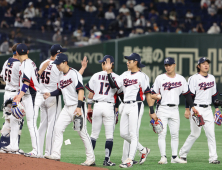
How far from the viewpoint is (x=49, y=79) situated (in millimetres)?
7477

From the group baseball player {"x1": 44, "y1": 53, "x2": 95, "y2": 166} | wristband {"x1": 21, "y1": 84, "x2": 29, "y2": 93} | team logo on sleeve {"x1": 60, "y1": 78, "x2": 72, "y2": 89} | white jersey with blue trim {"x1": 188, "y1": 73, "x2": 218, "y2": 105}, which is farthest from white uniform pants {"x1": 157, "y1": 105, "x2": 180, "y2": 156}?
wristband {"x1": 21, "y1": 84, "x2": 29, "y2": 93}

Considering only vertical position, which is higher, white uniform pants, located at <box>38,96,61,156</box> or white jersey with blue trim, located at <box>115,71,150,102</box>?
white jersey with blue trim, located at <box>115,71,150,102</box>

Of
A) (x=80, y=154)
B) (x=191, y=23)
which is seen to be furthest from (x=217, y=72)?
(x=80, y=154)

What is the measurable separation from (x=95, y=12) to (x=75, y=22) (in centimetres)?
178

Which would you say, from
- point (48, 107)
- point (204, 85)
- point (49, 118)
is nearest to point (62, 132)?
point (49, 118)

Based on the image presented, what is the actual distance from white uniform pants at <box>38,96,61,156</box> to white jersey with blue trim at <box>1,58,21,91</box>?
2.01 ft

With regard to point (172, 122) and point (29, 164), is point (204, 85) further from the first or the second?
point (29, 164)

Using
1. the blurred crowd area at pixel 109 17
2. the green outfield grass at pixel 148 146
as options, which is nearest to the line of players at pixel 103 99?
the green outfield grass at pixel 148 146

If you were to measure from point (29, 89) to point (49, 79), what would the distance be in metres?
0.74

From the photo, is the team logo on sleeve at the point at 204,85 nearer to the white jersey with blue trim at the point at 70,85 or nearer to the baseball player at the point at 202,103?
the baseball player at the point at 202,103

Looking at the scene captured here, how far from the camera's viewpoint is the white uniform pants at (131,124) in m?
6.77

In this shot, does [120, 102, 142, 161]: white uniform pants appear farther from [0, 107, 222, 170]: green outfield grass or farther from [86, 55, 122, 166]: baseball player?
[0, 107, 222, 170]: green outfield grass

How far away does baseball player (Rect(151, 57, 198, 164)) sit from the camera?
289 inches

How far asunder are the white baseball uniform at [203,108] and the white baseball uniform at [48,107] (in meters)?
2.45
